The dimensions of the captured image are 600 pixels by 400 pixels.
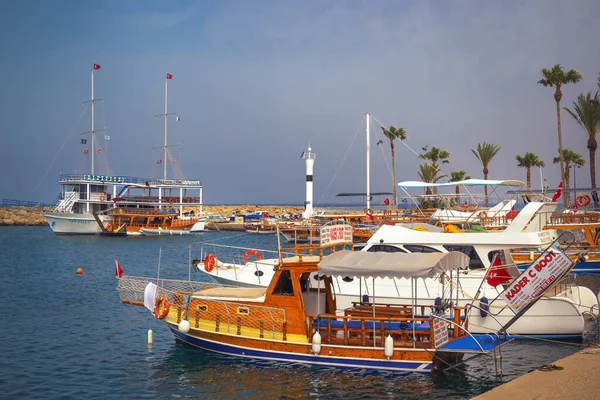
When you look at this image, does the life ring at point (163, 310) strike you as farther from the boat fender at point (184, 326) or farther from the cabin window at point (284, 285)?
the cabin window at point (284, 285)

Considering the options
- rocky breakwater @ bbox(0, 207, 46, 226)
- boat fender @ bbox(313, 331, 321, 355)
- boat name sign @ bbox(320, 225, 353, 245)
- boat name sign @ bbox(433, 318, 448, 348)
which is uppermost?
rocky breakwater @ bbox(0, 207, 46, 226)

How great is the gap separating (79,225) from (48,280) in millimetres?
50390

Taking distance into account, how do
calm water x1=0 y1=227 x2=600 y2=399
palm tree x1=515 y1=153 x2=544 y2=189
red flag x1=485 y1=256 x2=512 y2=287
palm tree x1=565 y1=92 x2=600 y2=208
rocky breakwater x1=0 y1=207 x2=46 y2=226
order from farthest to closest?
rocky breakwater x1=0 y1=207 x2=46 y2=226 < palm tree x1=515 y1=153 x2=544 y2=189 < palm tree x1=565 y1=92 x2=600 y2=208 < red flag x1=485 y1=256 x2=512 y2=287 < calm water x1=0 y1=227 x2=600 y2=399

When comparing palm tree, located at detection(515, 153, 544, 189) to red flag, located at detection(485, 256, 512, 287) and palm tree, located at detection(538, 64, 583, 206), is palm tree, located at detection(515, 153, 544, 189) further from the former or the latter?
red flag, located at detection(485, 256, 512, 287)

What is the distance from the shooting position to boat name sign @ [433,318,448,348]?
14750 millimetres

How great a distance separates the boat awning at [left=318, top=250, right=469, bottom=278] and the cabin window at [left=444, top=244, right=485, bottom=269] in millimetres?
5711

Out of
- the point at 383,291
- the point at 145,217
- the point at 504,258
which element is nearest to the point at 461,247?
the point at 504,258

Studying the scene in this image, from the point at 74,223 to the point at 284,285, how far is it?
74.3m

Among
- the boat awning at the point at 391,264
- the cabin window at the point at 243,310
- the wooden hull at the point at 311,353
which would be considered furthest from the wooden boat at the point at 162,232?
the boat awning at the point at 391,264

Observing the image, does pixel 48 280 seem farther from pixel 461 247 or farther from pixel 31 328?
pixel 461 247

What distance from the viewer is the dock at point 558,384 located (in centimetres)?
1069

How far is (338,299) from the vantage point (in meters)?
20.5

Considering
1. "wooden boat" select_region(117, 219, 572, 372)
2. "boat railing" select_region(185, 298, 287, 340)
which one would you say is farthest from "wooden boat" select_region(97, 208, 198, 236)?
"boat railing" select_region(185, 298, 287, 340)

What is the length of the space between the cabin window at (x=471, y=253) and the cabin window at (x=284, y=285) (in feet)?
24.5
